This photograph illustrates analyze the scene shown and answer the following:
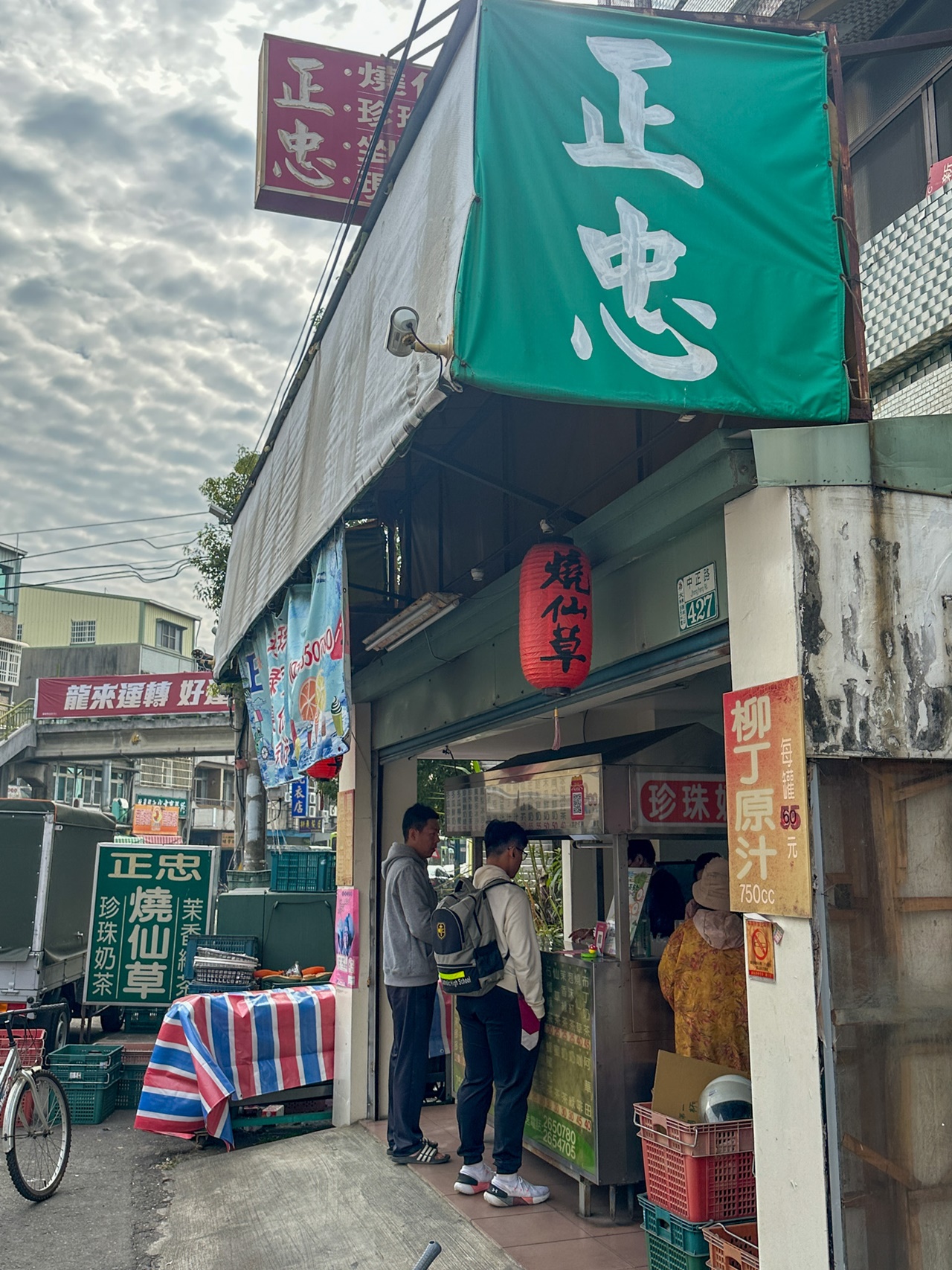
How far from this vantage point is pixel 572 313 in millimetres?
3633

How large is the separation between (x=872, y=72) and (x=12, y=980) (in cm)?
1119

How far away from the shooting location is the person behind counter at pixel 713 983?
5238mm

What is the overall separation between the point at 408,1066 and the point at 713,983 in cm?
254

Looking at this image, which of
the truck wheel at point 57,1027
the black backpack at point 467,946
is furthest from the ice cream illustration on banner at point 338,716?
the truck wheel at point 57,1027

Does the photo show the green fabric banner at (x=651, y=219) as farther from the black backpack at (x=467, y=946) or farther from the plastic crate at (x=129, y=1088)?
the plastic crate at (x=129, y=1088)

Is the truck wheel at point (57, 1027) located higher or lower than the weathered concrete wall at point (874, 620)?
lower

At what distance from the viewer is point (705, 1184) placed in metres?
4.44

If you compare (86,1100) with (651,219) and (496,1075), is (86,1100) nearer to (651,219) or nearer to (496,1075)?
(496,1075)

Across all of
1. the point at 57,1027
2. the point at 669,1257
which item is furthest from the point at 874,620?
the point at 57,1027

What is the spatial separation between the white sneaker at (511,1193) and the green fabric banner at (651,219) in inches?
182

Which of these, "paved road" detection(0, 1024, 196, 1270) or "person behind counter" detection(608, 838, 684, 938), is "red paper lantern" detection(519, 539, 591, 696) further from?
"paved road" detection(0, 1024, 196, 1270)

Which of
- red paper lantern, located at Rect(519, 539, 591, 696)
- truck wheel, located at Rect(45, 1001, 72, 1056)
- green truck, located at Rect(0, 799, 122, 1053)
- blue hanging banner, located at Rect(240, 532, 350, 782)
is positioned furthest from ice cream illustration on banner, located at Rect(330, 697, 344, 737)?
truck wheel, located at Rect(45, 1001, 72, 1056)

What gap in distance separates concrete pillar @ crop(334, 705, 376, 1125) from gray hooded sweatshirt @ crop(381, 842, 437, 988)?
141 cm

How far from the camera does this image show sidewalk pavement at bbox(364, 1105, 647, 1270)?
5.21 meters
